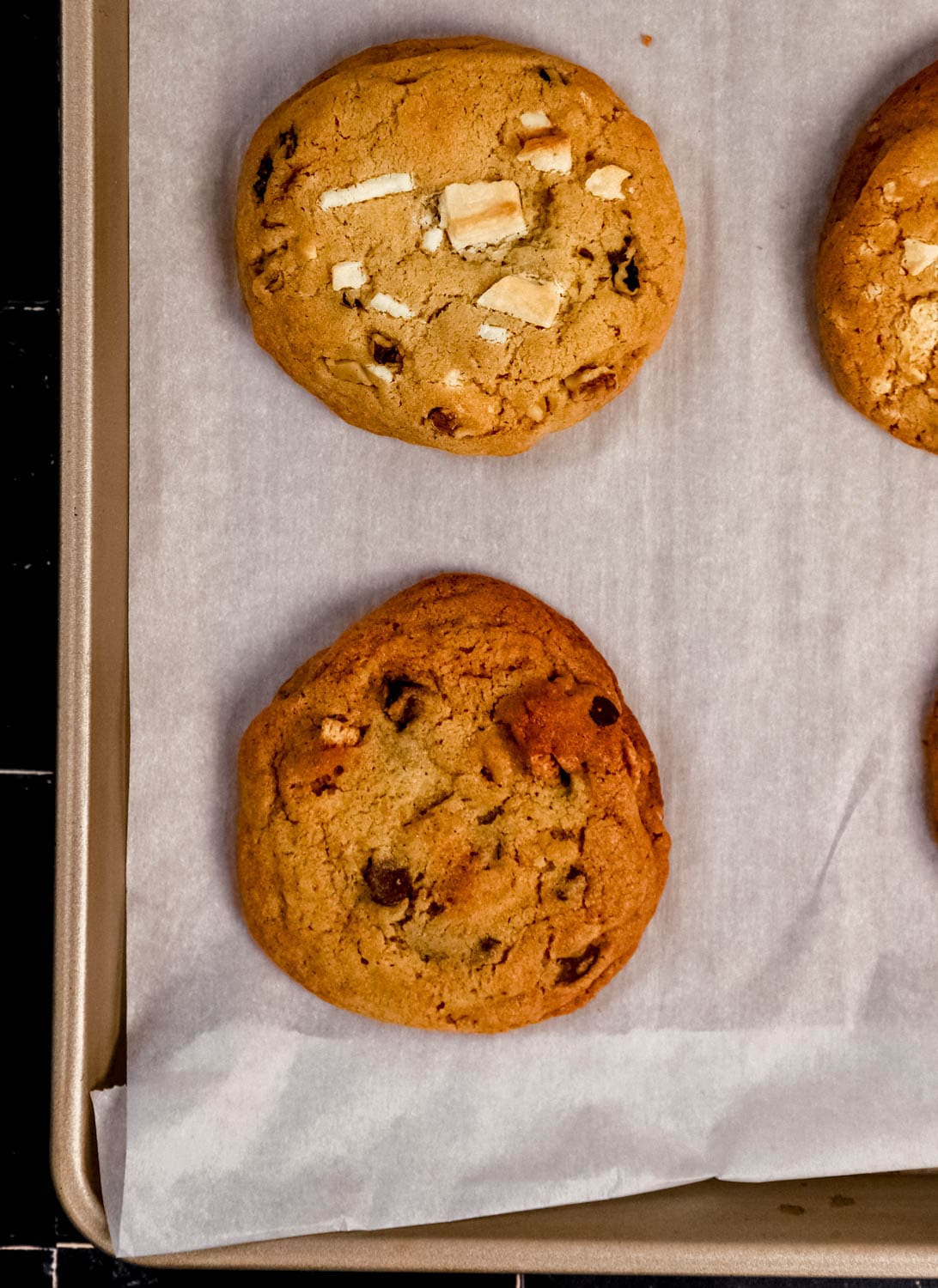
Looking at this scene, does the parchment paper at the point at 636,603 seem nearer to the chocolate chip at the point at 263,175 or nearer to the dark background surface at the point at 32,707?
the chocolate chip at the point at 263,175

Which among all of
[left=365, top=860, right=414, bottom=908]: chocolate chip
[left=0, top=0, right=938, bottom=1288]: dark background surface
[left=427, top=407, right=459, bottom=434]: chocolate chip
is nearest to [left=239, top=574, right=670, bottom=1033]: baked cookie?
[left=365, top=860, right=414, bottom=908]: chocolate chip

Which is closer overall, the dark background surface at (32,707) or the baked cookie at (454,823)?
the baked cookie at (454,823)

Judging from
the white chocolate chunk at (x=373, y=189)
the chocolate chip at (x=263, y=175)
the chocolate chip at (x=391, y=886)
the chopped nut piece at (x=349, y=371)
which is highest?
the chocolate chip at (x=263, y=175)

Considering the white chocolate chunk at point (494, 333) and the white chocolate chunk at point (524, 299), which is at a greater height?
the white chocolate chunk at point (524, 299)

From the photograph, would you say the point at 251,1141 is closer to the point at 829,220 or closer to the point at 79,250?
the point at 79,250

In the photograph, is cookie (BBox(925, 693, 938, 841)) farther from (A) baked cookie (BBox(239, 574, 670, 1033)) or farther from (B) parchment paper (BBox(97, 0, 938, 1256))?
(A) baked cookie (BBox(239, 574, 670, 1033))

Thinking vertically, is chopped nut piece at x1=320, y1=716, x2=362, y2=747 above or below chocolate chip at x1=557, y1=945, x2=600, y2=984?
above

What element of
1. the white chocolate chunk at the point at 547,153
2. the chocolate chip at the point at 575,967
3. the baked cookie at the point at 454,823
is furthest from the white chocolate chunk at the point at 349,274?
the chocolate chip at the point at 575,967
